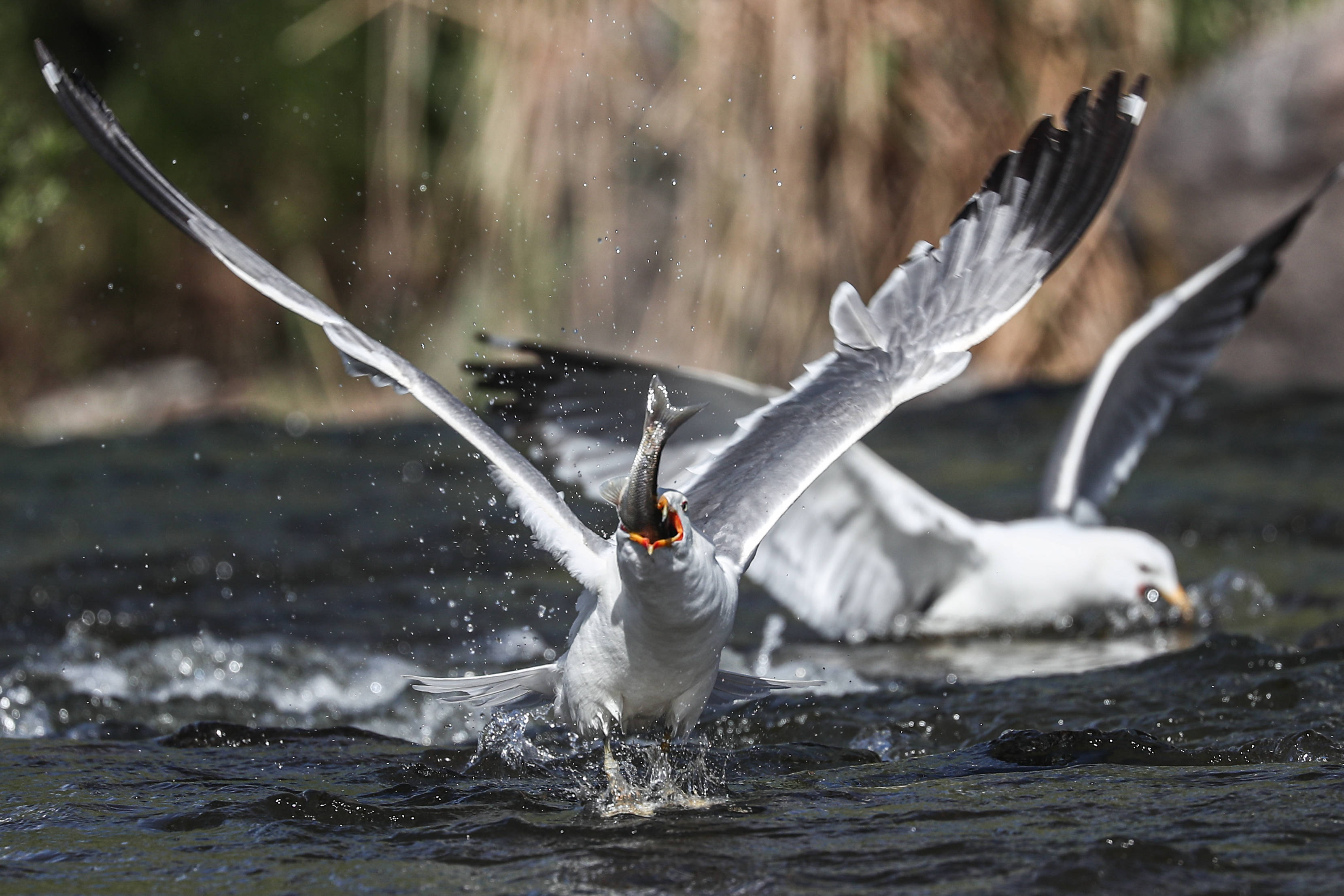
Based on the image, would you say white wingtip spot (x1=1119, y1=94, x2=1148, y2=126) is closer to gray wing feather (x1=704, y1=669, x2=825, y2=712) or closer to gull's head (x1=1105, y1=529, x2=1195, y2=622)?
gray wing feather (x1=704, y1=669, x2=825, y2=712)

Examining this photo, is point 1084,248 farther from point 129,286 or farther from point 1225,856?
point 129,286

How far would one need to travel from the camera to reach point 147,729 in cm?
422

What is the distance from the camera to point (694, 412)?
2.82 metres

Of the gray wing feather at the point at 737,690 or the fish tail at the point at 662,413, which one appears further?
the gray wing feather at the point at 737,690

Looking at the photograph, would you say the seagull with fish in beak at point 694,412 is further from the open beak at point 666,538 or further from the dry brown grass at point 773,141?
the dry brown grass at point 773,141

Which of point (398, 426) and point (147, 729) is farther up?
point (398, 426)

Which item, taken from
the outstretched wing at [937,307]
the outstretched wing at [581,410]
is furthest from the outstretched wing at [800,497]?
the outstretched wing at [937,307]

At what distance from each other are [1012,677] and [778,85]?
16.6 feet

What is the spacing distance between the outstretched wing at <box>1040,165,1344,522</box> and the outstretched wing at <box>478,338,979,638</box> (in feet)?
2.48

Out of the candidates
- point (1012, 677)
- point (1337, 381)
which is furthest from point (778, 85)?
point (1012, 677)

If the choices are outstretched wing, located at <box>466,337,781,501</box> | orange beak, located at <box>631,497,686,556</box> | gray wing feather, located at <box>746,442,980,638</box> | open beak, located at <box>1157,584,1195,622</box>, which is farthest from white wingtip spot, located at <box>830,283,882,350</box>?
open beak, located at <box>1157,584,1195,622</box>

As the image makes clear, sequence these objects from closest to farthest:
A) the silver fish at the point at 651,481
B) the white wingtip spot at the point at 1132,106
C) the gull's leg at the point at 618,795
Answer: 1. the silver fish at the point at 651,481
2. the gull's leg at the point at 618,795
3. the white wingtip spot at the point at 1132,106

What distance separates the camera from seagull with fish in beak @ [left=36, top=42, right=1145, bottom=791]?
121 inches

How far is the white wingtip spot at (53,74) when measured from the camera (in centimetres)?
357
